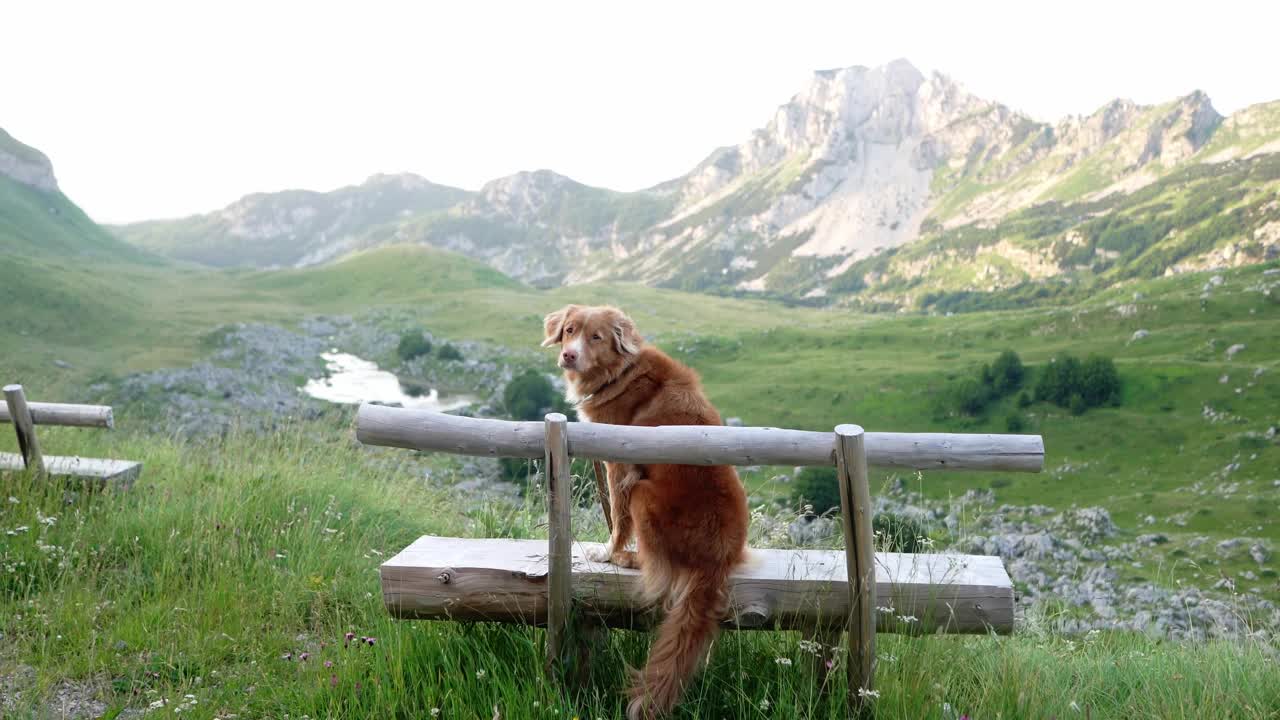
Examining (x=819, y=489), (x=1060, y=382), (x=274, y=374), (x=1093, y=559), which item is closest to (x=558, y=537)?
(x=819, y=489)

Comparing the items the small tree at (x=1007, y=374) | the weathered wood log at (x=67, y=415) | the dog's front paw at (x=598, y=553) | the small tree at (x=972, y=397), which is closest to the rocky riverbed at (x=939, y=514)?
the dog's front paw at (x=598, y=553)

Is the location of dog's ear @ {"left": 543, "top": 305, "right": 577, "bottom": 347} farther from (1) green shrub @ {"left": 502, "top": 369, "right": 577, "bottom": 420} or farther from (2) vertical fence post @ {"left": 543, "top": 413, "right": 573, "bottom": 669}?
(1) green shrub @ {"left": 502, "top": 369, "right": 577, "bottom": 420}

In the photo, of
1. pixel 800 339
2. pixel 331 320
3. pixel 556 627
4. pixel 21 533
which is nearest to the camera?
pixel 556 627

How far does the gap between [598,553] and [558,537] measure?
91 centimetres

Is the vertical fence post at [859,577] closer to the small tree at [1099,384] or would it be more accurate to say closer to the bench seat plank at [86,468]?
the bench seat plank at [86,468]

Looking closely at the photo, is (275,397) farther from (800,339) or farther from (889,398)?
(800,339)

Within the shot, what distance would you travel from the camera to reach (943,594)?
4.40m

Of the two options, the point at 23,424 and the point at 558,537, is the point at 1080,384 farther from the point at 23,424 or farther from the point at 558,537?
the point at 23,424

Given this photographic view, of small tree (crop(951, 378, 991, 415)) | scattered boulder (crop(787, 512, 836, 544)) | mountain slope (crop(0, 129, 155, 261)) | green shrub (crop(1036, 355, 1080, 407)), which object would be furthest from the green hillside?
scattered boulder (crop(787, 512, 836, 544))

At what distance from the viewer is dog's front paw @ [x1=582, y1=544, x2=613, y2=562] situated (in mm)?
5016

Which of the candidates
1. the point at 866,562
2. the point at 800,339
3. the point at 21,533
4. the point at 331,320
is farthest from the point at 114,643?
the point at 331,320

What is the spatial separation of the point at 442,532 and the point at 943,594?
18.3ft

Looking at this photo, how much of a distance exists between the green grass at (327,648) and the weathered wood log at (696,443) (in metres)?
1.22

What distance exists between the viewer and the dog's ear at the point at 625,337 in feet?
18.6
